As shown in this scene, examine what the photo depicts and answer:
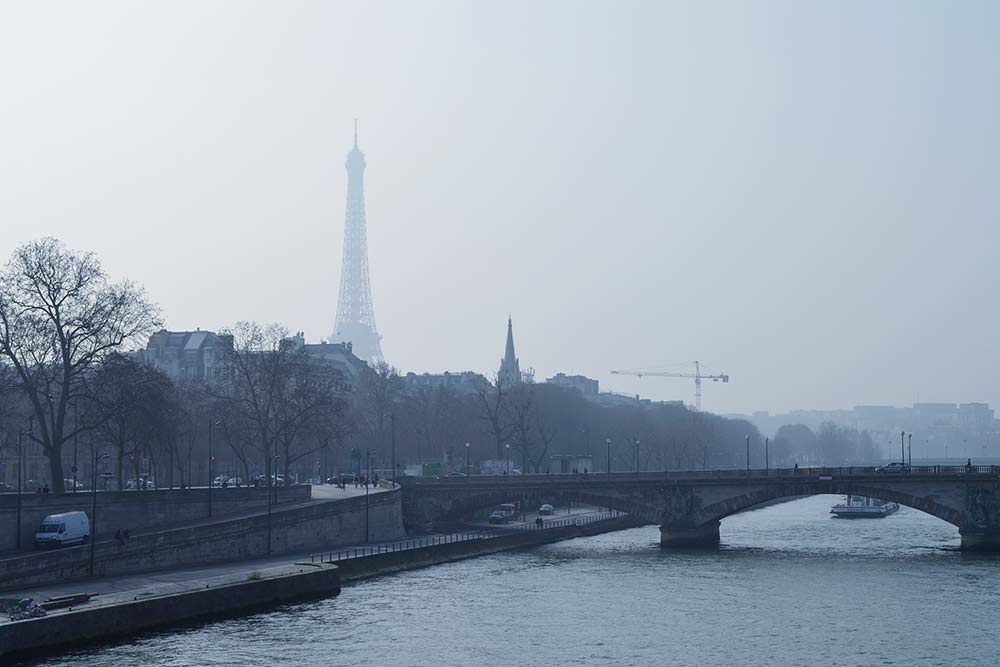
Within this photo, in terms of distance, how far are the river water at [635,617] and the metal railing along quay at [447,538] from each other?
3.05 metres

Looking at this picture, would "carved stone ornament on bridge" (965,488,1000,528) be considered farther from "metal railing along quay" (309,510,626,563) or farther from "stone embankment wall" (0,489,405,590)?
"stone embankment wall" (0,489,405,590)

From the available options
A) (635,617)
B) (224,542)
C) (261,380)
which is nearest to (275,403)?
(261,380)

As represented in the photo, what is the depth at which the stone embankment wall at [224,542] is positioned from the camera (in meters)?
60.2

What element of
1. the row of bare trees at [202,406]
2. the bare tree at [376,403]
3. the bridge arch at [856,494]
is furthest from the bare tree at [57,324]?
the bare tree at [376,403]

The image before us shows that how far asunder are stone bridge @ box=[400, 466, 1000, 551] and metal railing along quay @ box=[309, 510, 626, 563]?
3212 millimetres

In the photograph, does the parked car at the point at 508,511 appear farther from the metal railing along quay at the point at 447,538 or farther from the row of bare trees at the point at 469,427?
the row of bare trees at the point at 469,427

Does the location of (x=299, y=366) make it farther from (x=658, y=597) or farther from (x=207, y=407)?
(x=658, y=597)

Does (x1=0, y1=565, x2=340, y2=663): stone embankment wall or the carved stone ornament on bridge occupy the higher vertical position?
the carved stone ornament on bridge

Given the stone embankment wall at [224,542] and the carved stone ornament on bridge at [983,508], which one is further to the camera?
the carved stone ornament on bridge at [983,508]

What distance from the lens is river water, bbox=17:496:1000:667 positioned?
5044cm

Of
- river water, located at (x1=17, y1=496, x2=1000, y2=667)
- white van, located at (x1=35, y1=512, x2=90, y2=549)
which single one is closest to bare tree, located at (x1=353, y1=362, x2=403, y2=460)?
river water, located at (x1=17, y1=496, x2=1000, y2=667)

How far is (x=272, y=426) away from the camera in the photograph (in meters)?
124

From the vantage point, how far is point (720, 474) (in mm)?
96688

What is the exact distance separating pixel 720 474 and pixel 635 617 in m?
37.9
